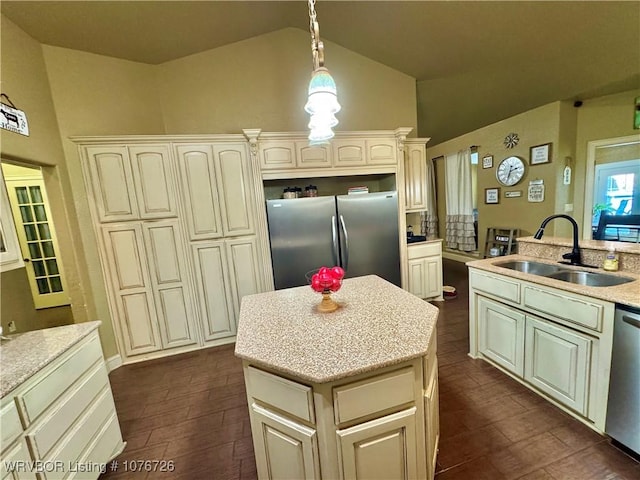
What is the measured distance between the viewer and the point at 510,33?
106 inches

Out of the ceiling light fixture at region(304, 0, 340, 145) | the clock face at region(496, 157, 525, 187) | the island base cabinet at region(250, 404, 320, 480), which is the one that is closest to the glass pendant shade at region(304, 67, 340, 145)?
the ceiling light fixture at region(304, 0, 340, 145)

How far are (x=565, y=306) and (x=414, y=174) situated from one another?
2.34 metres

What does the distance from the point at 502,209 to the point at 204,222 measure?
16.3 feet

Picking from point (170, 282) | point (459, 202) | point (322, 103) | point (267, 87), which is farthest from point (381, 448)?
point (459, 202)

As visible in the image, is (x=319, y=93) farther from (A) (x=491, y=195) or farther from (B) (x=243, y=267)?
(A) (x=491, y=195)


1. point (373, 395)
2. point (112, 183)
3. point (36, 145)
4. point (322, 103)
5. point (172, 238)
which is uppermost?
point (36, 145)

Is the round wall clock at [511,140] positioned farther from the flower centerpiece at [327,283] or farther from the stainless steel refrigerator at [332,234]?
the flower centerpiece at [327,283]

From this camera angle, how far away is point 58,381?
4.05 ft

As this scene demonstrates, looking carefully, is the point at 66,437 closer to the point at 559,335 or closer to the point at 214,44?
the point at 559,335

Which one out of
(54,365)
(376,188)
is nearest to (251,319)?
(54,365)

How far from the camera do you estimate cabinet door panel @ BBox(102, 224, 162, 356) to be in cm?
255

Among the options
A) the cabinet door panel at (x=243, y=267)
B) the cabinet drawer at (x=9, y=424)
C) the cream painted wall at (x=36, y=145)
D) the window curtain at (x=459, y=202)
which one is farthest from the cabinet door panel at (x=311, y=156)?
the window curtain at (x=459, y=202)

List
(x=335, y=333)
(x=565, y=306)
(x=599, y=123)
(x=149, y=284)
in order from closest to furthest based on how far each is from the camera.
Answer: (x=335, y=333) < (x=565, y=306) < (x=149, y=284) < (x=599, y=123)

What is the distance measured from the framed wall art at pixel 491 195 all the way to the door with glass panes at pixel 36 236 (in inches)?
275
